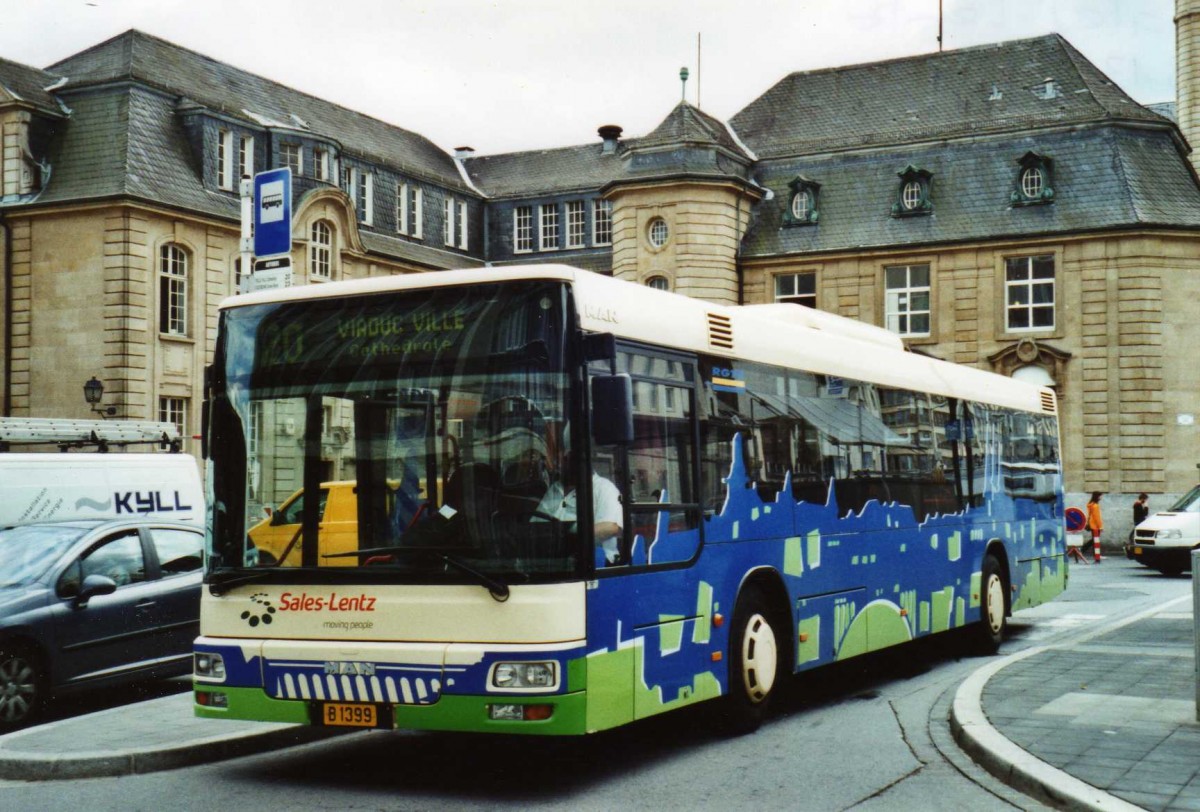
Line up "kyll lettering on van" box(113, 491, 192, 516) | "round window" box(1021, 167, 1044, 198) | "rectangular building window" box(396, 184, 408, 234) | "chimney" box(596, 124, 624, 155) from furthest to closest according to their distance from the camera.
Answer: "chimney" box(596, 124, 624, 155), "rectangular building window" box(396, 184, 408, 234), "round window" box(1021, 167, 1044, 198), "kyll lettering on van" box(113, 491, 192, 516)

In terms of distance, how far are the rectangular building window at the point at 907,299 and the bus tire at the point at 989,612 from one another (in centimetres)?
3062

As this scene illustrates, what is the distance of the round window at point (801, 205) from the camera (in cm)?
4731

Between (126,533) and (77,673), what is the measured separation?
1.42 meters

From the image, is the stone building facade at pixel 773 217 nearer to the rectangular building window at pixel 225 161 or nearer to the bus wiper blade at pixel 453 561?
the rectangular building window at pixel 225 161

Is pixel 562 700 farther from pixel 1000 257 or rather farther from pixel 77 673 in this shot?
pixel 1000 257

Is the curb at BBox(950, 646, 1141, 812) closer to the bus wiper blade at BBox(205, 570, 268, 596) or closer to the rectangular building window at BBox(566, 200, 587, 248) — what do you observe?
the bus wiper blade at BBox(205, 570, 268, 596)

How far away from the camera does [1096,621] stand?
18.4 metres

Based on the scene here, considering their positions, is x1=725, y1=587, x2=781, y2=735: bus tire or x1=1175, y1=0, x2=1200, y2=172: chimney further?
x1=1175, y1=0, x2=1200, y2=172: chimney

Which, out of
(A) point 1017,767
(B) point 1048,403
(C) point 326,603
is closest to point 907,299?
(B) point 1048,403

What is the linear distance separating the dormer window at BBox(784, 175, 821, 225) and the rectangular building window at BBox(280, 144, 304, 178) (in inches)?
→ 616

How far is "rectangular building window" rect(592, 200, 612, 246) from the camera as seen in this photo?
54.2 metres

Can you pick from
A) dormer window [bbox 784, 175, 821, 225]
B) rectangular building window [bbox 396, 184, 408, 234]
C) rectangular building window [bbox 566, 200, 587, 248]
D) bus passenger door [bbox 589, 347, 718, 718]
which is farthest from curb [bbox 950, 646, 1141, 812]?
rectangular building window [bbox 566, 200, 587, 248]

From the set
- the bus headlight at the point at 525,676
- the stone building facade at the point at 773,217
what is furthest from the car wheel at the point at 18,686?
the stone building facade at the point at 773,217

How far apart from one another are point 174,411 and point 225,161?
7.27 m
